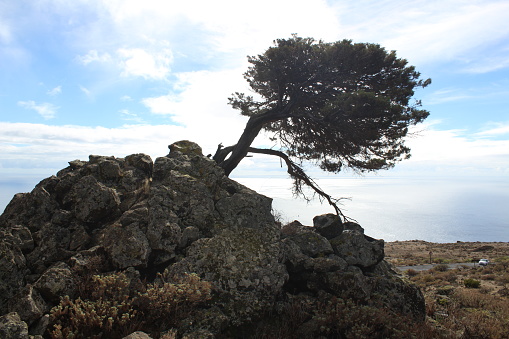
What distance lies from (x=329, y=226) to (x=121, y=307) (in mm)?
7968

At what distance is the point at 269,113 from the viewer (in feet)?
54.2

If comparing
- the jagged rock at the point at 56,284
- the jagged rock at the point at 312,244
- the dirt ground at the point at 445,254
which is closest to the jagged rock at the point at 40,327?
the jagged rock at the point at 56,284

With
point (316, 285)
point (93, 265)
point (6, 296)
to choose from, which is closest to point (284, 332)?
point (316, 285)

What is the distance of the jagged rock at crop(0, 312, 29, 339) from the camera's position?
15.3 feet

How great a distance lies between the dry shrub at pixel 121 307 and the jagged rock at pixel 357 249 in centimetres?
542

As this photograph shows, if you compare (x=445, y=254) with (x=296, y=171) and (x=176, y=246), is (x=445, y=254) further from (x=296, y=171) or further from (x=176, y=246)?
(x=176, y=246)

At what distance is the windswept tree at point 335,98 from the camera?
14023 mm

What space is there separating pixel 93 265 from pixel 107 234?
909mm

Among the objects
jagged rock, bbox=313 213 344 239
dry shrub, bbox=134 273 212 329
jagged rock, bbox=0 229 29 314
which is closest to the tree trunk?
jagged rock, bbox=313 213 344 239

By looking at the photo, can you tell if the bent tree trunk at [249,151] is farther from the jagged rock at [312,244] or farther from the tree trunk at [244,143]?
the jagged rock at [312,244]

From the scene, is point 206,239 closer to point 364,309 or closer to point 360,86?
point 364,309

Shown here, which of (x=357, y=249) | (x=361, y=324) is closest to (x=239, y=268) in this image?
(x=361, y=324)

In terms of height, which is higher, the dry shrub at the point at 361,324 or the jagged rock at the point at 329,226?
the jagged rock at the point at 329,226

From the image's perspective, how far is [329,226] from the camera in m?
11.7
